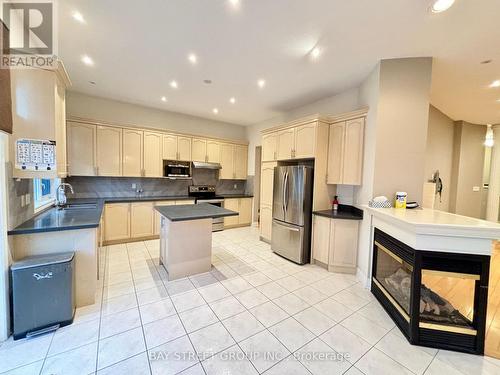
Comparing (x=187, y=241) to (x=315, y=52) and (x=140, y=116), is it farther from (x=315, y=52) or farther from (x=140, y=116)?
(x=140, y=116)

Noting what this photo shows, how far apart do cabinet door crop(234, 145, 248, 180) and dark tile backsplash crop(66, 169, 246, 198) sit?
1.38ft

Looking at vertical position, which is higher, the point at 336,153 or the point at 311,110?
the point at 311,110

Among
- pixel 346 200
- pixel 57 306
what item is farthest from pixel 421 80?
pixel 57 306

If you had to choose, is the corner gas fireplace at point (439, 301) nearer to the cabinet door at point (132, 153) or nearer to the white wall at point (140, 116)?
the cabinet door at point (132, 153)

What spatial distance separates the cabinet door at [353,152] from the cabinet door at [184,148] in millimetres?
3559

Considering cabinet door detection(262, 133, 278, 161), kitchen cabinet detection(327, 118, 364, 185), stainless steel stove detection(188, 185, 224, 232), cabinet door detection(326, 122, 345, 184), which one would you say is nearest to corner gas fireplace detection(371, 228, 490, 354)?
kitchen cabinet detection(327, 118, 364, 185)

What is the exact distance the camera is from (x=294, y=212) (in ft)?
11.7

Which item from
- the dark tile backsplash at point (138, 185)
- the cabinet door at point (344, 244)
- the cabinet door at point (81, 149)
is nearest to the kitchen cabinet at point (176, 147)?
the dark tile backsplash at point (138, 185)

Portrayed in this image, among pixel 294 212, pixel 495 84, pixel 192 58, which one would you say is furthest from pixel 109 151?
pixel 495 84

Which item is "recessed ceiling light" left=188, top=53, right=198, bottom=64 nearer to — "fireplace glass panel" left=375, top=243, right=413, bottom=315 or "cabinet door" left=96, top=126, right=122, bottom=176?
"cabinet door" left=96, top=126, right=122, bottom=176

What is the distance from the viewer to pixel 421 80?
8.52 feet

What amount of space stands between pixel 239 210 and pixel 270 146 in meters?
2.17

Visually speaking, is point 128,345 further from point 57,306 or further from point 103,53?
point 103,53

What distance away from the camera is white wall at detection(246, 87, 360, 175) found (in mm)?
3504
